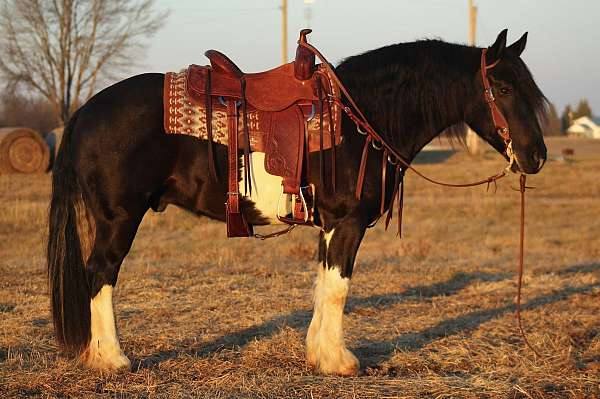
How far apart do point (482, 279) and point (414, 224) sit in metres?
5.51

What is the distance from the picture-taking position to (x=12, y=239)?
1146cm

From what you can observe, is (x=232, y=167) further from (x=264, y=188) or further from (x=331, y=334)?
(x=331, y=334)

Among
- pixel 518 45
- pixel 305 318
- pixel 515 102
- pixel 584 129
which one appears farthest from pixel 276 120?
pixel 584 129

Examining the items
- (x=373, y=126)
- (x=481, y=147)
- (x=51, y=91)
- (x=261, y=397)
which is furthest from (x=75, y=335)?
(x=51, y=91)

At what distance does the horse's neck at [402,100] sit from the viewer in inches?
200

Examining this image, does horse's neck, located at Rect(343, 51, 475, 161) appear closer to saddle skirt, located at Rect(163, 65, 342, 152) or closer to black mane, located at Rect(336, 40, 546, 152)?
black mane, located at Rect(336, 40, 546, 152)

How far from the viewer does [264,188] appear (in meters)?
4.88

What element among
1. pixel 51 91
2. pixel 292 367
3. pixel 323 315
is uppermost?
pixel 51 91

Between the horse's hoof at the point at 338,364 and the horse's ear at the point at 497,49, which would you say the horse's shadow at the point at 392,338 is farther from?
the horse's ear at the point at 497,49

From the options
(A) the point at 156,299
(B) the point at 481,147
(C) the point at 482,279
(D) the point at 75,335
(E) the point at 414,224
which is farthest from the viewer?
(B) the point at 481,147

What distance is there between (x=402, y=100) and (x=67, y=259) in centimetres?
245

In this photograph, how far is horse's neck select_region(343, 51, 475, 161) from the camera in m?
5.07

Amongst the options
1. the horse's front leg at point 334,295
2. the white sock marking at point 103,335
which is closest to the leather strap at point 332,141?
the horse's front leg at point 334,295

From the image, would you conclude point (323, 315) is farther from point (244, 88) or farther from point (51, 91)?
point (51, 91)
